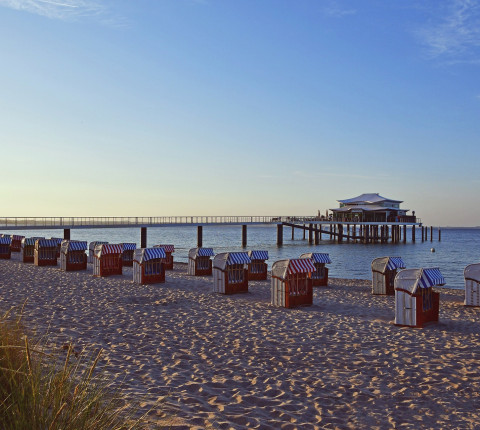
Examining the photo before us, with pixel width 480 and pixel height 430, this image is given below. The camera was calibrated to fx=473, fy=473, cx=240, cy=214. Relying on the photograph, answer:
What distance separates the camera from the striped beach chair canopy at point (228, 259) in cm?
1558

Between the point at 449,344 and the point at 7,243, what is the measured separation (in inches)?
1076

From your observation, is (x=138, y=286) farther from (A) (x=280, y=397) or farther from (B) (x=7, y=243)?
(B) (x=7, y=243)

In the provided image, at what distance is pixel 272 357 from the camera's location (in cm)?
786

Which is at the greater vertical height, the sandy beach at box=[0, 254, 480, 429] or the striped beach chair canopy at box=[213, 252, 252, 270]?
the striped beach chair canopy at box=[213, 252, 252, 270]

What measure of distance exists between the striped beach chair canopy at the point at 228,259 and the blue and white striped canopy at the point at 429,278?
635 centimetres

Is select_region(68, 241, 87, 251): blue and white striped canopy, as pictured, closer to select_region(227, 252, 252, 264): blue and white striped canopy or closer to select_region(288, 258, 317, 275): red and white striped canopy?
select_region(227, 252, 252, 264): blue and white striped canopy

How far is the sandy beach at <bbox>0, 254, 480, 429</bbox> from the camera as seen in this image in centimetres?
547

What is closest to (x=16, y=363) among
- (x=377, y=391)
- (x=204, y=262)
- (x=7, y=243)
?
(x=377, y=391)

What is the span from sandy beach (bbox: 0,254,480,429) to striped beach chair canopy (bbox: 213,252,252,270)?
4.39 feet

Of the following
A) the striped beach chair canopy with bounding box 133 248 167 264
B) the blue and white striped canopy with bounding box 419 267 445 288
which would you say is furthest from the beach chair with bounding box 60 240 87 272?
the blue and white striped canopy with bounding box 419 267 445 288

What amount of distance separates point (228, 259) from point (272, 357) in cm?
792

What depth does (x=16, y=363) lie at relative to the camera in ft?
14.0

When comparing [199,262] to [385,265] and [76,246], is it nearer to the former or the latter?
[76,246]

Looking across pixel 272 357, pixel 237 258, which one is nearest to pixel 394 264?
pixel 237 258
